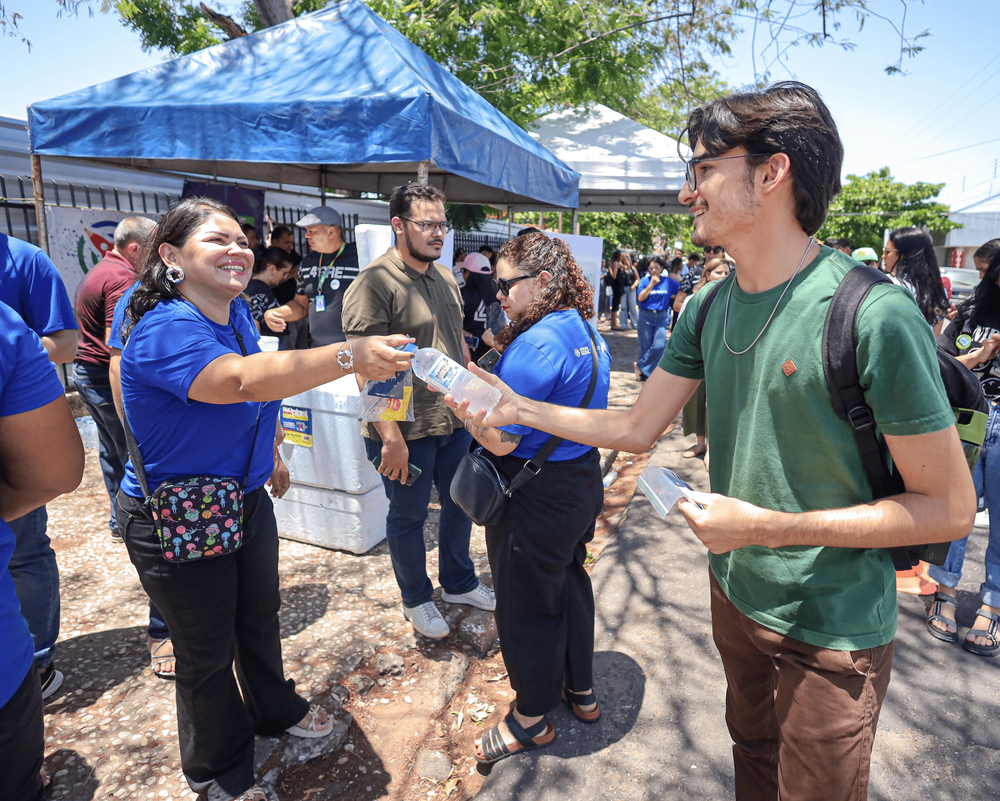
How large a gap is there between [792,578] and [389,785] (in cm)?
184

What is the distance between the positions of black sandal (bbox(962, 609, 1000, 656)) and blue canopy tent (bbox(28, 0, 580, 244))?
3902mm

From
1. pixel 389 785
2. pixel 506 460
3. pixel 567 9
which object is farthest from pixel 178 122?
pixel 567 9

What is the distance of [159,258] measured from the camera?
201 cm

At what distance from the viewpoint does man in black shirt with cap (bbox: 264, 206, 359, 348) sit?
13.6ft

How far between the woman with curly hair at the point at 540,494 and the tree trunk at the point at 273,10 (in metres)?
6.70

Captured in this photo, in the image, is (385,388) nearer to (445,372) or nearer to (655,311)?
(445,372)

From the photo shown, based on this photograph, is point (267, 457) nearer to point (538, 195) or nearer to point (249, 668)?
point (249, 668)

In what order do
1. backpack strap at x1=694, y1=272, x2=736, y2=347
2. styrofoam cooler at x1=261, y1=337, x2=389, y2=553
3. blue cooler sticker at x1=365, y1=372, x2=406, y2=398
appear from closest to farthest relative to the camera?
backpack strap at x1=694, y1=272, x2=736, y2=347 < blue cooler sticker at x1=365, y1=372, x2=406, y2=398 < styrofoam cooler at x1=261, y1=337, x2=389, y2=553

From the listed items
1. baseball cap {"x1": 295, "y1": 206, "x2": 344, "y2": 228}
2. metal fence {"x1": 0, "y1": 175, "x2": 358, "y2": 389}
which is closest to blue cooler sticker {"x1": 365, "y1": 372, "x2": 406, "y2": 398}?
baseball cap {"x1": 295, "y1": 206, "x2": 344, "y2": 228}

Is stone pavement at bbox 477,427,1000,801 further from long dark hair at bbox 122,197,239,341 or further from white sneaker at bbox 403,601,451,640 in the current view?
long dark hair at bbox 122,197,239,341

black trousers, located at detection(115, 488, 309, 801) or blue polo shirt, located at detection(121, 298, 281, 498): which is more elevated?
blue polo shirt, located at detection(121, 298, 281, 498)

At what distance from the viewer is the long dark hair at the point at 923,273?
4047 mm

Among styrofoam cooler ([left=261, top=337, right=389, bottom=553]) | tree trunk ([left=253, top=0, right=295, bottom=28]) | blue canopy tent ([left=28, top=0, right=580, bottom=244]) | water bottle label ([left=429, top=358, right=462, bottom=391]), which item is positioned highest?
tree trunk ([left=253, top=0, right=295, bottom=28])

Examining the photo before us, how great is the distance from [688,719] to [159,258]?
2.72m
